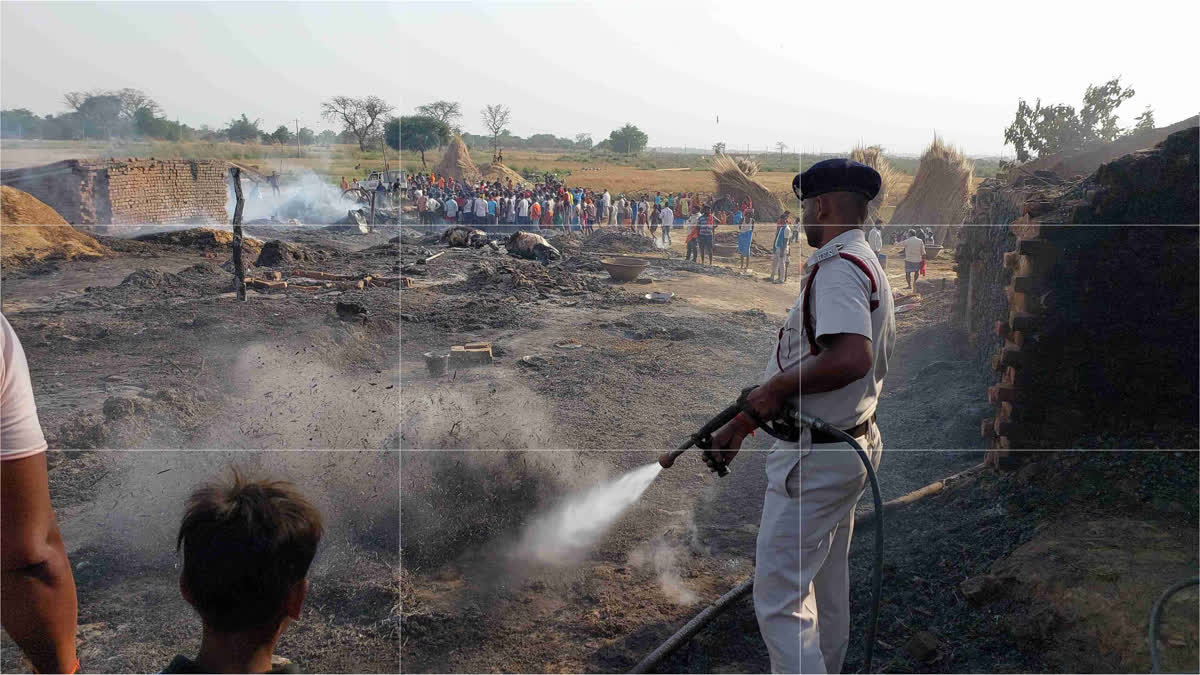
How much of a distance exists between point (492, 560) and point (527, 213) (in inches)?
514

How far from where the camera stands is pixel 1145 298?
4.07 m

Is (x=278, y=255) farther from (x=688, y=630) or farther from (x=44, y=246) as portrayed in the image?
(x=688, y=630)

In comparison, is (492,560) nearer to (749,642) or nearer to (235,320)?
(749,642)

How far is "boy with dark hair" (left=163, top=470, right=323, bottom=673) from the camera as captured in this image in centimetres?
158

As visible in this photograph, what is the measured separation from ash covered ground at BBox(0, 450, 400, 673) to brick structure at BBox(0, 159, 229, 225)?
1422 centimetres

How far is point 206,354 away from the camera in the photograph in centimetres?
785

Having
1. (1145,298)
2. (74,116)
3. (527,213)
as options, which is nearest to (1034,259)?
(1145,298)

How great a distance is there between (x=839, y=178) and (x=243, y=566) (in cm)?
198

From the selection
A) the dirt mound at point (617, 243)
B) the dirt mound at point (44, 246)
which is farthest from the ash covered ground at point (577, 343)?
the dirt mound at point (44, 246)

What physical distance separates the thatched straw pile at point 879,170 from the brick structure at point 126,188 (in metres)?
15.1

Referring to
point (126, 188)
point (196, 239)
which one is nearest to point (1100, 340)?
point (196, 239)

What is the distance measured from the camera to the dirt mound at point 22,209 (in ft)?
47.4

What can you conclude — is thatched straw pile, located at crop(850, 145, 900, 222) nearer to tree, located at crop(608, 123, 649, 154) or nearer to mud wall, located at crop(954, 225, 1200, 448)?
tree, located at crop(608, 123, 649, 154)

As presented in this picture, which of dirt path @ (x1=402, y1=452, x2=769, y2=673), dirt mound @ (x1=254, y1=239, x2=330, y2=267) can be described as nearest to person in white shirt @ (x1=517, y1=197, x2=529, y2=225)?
dirt mound @ (x1=254, y1=239, x2=330, y2=267)
